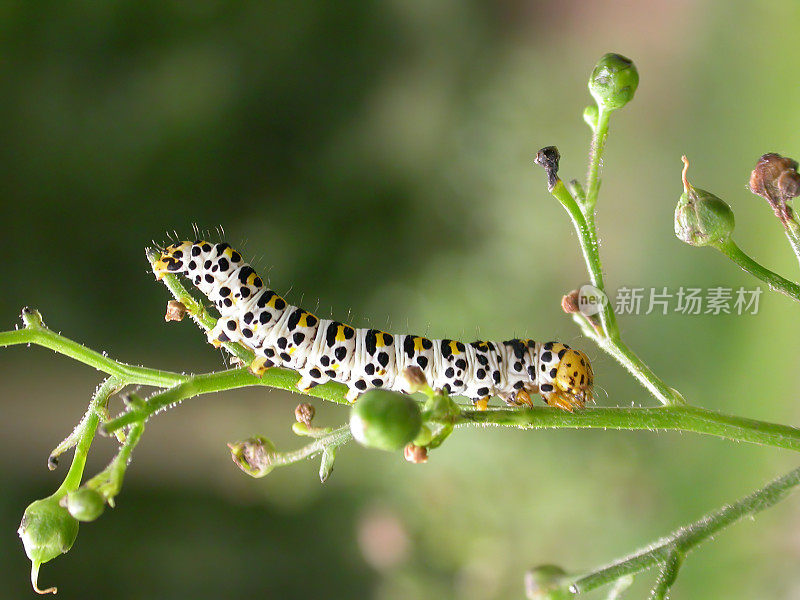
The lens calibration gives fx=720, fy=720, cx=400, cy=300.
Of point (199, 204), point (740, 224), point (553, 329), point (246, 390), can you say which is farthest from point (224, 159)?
point (740, 224)

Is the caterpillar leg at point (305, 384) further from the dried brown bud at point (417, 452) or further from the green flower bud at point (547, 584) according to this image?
the green flower bud at point (547, 584)

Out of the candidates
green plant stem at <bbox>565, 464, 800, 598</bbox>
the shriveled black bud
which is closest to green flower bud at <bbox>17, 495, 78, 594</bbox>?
green plant stem at <bbox>565, 464, 800, 598</bbox>

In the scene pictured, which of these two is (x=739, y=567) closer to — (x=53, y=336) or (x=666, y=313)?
(x=666, y=313)

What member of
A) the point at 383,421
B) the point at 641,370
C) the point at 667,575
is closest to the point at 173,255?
the point at 383,421

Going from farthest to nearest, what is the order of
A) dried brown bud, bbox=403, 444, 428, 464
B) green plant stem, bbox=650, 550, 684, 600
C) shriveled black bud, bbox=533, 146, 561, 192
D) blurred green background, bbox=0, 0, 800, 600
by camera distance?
blurred green background, bbox=0, 0, 800, 600, shriveled black bud, bbox=533, 146, 561, 192, dried brown bud, bbox=403, 444, 428, 464, green plant stem, bbox=650, 550, 684, 600

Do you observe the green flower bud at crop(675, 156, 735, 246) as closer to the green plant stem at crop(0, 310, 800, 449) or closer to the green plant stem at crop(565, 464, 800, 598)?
the green plant stem at crop(0, 310, 800, 449)
